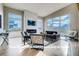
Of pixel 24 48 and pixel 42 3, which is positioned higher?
pixel 42 3

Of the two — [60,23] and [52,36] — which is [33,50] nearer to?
[52,36]

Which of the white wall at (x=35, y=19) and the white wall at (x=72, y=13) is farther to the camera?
the white wall at (x=35, y=19)

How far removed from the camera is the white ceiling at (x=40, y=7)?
309cm

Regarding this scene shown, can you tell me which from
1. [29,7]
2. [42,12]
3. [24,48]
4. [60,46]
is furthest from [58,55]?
[29,7]

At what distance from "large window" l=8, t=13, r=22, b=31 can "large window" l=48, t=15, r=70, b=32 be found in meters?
0.60

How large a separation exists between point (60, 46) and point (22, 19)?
0.92 metres

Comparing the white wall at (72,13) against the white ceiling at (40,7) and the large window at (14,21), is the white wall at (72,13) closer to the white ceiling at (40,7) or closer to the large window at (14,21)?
the white ceiling at (40,7)

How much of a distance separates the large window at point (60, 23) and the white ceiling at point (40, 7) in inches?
7.4

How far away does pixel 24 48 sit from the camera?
3090 mm

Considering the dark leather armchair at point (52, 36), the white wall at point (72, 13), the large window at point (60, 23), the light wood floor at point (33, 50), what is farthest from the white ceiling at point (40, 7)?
the light wood floor at point (33, 50)

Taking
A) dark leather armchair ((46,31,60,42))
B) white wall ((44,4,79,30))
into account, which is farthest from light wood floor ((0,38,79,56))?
white wall ((44,4,79,30))

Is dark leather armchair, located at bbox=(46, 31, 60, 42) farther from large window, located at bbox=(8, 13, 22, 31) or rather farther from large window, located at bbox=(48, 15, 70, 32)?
large window, located at bbox=(8, 13, 22, 31)

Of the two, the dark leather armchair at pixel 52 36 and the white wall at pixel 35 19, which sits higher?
the white wall at pixel 35 19

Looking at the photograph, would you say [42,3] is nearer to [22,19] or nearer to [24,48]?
[22,19]
